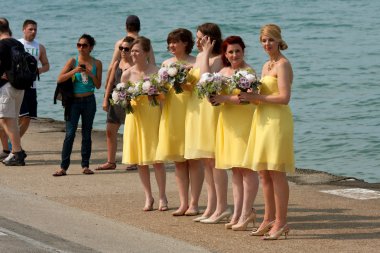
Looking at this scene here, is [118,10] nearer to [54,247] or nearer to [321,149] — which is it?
[321,149]

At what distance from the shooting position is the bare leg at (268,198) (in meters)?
12.0

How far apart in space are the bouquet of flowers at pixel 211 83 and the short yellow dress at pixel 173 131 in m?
0.83

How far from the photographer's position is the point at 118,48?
51.8 ft

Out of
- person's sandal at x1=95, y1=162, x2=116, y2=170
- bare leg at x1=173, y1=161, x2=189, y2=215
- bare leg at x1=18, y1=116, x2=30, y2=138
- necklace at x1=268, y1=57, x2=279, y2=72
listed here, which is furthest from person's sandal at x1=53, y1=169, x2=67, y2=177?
necklace at x1=268, y1=57, x2=279, y2=72

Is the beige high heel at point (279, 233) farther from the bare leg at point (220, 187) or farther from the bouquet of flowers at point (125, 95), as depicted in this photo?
the bouquet of flowers at point (125, 95)

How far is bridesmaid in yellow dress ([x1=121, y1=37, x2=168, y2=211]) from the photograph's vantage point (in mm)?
13312

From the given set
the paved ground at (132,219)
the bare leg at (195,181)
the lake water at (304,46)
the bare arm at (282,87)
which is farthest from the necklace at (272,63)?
the lake water at (304,46)

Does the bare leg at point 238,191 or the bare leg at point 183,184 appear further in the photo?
the bare leg at point 183,184

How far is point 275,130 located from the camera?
38.6 feet

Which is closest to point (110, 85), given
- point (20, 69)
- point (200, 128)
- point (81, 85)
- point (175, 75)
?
point (81, 85)

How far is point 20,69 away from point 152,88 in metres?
3.62

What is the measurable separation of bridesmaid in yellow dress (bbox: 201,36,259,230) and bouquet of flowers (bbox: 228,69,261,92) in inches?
6.8

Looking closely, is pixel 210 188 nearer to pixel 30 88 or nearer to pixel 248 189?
pixel 248 189

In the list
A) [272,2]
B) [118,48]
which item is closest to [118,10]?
[272,2]
